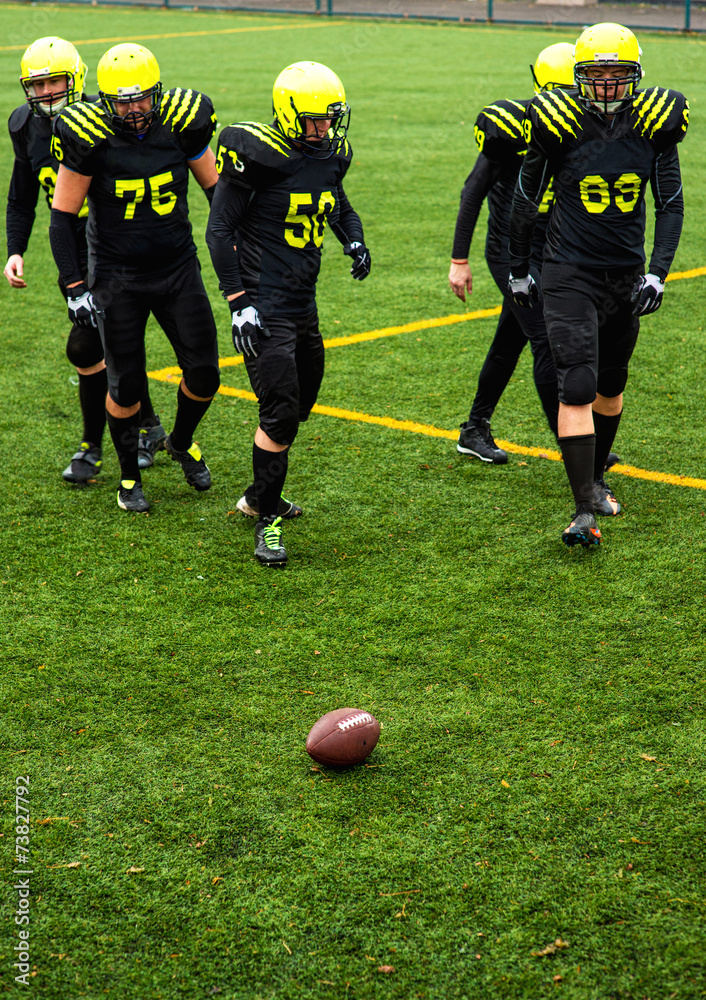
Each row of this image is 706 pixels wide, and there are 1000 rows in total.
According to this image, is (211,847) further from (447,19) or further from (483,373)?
(447,19)

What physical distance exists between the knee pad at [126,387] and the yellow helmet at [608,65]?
2690 mm

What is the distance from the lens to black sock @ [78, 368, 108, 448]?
6449 millimetres

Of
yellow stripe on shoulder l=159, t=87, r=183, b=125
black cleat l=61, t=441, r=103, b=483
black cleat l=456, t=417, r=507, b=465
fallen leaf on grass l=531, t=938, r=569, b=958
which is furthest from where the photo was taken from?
black cleat l=456, t=417, r=507, b=465

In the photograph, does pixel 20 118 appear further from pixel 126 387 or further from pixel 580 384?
pixel 580 384

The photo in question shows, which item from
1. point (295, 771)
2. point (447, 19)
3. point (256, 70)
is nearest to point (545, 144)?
point (295, 771)

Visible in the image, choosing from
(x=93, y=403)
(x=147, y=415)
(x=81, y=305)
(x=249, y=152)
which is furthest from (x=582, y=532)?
(x=93, y=403)

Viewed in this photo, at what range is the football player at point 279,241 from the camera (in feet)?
16.7

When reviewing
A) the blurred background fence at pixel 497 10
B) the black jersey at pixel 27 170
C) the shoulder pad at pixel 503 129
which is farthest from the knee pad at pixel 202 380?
the blurred background fence at pixel 497 10

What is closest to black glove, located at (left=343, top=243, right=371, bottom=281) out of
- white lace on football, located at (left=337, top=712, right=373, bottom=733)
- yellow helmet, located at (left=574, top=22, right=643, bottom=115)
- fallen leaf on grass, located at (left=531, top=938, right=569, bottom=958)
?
yellow helmet, located at (left=574, top=22, right=643, bottom=115)

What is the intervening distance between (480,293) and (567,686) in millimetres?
6117

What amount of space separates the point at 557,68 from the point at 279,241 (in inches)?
68.7

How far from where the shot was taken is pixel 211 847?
3.55 meters

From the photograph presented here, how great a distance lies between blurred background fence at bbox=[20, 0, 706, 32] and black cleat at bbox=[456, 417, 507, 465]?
25538mm

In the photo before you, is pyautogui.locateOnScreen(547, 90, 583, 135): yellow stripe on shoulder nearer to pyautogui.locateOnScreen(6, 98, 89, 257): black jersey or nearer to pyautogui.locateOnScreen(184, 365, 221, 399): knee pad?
pyautogui.locateOnScreen(184, 365, 221, 399): knee pad
